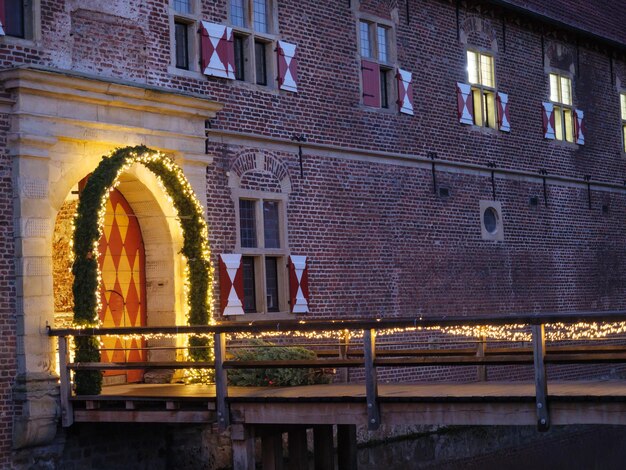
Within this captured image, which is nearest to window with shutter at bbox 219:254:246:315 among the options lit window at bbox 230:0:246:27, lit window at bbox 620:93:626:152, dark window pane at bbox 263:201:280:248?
dark window pane at bbox 263:201:280:248

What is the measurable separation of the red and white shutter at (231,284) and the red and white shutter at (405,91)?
15.1ft

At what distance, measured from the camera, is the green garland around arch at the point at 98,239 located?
13.0m

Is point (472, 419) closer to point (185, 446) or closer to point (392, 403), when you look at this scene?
point (392, 403)

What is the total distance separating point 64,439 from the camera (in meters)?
13.0

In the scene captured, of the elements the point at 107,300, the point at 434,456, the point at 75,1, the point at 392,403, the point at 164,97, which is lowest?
the point at 434,456

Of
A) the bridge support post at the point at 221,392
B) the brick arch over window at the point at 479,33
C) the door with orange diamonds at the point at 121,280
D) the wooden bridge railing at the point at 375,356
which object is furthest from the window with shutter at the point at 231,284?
the brick arch over window at the point at 479,33

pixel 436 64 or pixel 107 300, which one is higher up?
pixel 436 64

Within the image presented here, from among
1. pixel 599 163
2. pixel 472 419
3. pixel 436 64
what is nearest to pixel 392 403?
pixel 472 419

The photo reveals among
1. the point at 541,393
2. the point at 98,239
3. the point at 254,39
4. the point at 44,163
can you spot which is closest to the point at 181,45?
the point at 254,39

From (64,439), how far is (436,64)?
969 cm

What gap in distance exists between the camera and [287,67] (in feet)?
54.5

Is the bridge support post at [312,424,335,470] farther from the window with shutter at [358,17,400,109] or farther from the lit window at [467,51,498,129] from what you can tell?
the lit window at [467,51,498,129]

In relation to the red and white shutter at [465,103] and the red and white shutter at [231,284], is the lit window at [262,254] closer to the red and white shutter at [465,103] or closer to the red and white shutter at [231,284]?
the red and white shutter at [231,284]

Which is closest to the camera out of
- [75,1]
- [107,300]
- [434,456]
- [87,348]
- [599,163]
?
[87,348]
